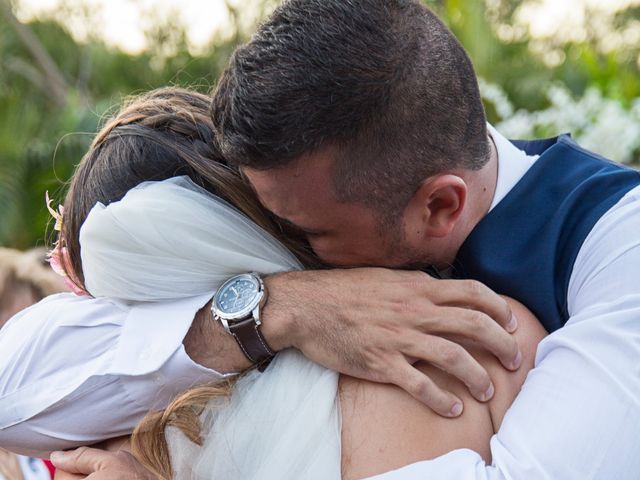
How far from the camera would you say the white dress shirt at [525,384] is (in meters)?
2.00

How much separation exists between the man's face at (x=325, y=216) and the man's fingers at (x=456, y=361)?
31 centimetres

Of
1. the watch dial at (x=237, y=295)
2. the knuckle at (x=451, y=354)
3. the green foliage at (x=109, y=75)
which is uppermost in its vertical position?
the watch dial at (x=237, y=295)

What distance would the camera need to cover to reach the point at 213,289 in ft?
8.18

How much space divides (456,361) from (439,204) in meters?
0.45

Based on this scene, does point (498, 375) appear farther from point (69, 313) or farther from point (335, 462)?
point (69, 313)

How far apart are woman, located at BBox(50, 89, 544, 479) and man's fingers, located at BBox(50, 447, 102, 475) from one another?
4.2 inches

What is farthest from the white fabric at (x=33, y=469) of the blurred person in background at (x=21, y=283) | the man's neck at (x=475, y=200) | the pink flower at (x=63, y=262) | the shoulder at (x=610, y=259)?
the shoulder at (x=610, y=259)

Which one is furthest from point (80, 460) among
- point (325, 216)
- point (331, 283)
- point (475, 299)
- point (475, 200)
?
point (475, 200)

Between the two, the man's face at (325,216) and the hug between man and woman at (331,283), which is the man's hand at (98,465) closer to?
the hug between man and woman at (331,283)

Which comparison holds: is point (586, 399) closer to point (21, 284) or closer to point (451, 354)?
point (451, 354)

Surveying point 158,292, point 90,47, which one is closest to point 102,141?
point 158,292

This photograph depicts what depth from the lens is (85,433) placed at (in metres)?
2.47

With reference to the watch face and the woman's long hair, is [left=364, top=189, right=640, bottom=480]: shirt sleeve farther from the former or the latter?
the woman's long hair

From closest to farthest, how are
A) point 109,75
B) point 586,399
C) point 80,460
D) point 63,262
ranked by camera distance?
point 586,399 < point 80,460 < point 63,262 < point 109,75
